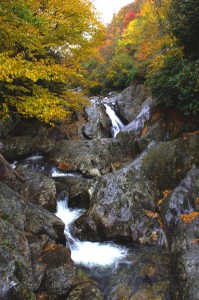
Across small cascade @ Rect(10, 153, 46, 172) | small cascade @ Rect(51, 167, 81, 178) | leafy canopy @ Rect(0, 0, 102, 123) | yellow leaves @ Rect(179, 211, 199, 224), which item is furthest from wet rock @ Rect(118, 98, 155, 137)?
yellow leaves @ Rect(179, 211, 199, 224)

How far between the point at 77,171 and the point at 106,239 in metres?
4.77

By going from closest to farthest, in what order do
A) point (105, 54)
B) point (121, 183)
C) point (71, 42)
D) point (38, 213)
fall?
1. point (38, 213)
2. point (121, 183)
3. point (71, 42)
4. point (105, 54)

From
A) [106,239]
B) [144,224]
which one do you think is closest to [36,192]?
[106,239]

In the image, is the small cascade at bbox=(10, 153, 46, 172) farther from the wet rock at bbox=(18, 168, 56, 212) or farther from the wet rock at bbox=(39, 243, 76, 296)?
the wet rock at bbox=(39, 243, 76, 296)

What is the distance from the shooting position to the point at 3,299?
4012mm

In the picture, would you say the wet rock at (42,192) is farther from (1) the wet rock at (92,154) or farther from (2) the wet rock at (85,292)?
(2) the wet rock at (85,292)

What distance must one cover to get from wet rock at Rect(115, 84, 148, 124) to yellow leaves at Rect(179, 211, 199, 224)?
11481mm

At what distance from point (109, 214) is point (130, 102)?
1242 cm

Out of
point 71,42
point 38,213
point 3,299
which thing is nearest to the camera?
point 3,299

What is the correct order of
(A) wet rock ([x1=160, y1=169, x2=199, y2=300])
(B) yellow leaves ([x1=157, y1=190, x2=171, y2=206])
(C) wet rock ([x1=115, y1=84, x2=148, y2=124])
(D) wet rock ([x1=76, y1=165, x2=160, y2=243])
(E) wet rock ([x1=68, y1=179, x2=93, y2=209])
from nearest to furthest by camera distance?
(A) wet rock ([x1=160, y1=169, x2=199, y2=300]) → (D) wet rock ([x1=76, y1=165, x2=160, y2=243]) → (B) yellow leaves ([x1=157, y1=190, x2=171, y2=206]) → (E) wet rock ([x1=68, y1=179, x2=93, y2=209]) → (C) wet rock ([x1=115, y1=84, x2=148, y2=124])

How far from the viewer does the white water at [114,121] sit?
17172 millimetres

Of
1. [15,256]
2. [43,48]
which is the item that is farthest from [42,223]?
[43,48]

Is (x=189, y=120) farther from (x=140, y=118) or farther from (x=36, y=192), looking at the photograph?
(x=36, y=192)

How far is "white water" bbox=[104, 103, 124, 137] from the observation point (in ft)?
56.3
